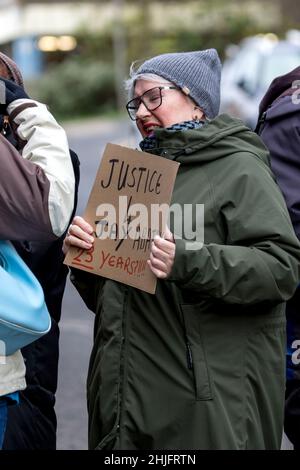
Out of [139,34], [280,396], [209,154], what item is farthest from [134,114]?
[139,34]

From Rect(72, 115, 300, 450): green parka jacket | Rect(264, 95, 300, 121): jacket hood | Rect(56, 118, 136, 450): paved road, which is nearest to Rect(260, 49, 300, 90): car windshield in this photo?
Rect(56, 118, 136, 450): paved road

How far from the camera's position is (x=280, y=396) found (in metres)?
3.41

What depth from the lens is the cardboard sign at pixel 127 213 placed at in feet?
10.8

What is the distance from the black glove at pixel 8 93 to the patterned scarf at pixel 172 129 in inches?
15.7

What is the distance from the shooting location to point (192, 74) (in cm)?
360

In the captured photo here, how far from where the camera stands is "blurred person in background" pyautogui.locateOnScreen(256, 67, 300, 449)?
12.9 ft

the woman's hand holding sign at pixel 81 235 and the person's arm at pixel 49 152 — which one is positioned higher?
the person's arm at pixel 49 152

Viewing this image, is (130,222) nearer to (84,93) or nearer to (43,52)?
(84,93)

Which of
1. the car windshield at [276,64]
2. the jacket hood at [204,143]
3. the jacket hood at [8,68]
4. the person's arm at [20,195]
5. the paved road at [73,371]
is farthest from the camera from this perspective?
the car windshield at [276,64]

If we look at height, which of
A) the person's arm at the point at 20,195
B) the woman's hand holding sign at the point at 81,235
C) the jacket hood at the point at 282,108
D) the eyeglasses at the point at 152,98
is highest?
the eyeglasses at the point at 152,98

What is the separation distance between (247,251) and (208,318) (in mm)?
240

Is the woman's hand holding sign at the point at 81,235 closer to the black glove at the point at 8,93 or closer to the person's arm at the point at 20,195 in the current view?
the person's arm at the point at 20,195

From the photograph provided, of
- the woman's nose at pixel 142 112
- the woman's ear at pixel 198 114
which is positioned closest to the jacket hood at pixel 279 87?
the woman's ear at pixel 198 114
